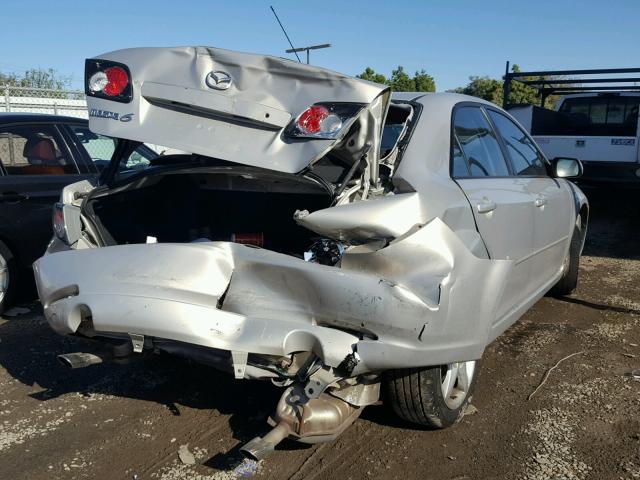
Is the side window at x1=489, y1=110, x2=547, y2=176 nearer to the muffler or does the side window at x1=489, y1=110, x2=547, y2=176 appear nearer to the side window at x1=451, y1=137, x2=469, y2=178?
the side window at x1=451, y1=137, x2=469, y2=178

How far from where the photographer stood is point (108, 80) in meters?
3.15

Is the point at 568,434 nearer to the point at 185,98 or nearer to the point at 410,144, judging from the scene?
the point at 410,144

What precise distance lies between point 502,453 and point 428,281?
1.14 meters

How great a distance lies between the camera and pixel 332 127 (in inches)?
113

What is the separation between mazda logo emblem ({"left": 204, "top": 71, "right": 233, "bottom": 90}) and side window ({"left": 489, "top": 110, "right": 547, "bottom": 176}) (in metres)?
2.06

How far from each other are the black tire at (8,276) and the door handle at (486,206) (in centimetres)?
414

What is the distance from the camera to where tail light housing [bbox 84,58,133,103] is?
3119 mm

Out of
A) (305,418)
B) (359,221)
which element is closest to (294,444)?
(305,418)

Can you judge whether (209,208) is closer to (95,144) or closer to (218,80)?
(218,80)

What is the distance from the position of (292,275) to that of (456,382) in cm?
130

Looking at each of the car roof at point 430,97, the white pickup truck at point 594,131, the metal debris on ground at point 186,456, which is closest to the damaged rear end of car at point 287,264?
the car roof at point 430,97

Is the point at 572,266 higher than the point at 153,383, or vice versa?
the point at 572,266

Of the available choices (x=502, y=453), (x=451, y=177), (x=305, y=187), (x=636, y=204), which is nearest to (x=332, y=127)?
(x=305, y=187)

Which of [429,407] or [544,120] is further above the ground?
[544,120]
